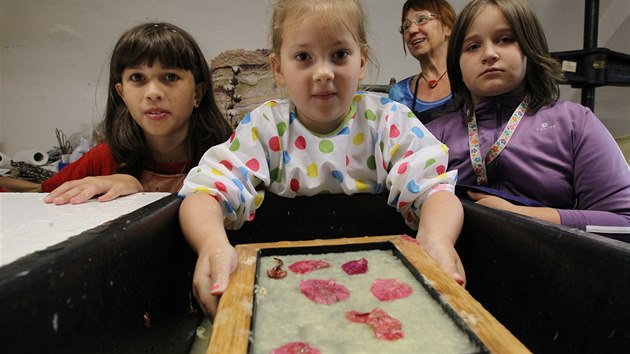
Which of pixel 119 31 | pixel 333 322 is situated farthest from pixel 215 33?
pixel 333 322

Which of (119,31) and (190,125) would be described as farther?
(119,31)

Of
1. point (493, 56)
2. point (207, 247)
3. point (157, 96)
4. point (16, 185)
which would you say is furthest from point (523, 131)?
point (16, 185)

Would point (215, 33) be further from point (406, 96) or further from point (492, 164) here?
point (492, 164)

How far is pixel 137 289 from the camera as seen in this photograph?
0.54 metres

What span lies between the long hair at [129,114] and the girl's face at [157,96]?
3 cm

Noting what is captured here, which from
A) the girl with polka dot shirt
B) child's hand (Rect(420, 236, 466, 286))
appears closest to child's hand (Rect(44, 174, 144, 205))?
the girl with polka dot shirt

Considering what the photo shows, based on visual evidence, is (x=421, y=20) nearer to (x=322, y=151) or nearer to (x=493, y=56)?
(x=493, y=56)

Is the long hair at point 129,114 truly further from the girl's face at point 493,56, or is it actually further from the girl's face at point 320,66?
the girl's face at point 493,56

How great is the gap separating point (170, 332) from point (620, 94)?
3042 millimetres

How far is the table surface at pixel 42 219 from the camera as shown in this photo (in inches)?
16.8

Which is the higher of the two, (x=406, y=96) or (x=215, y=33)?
(x=215, y=33)

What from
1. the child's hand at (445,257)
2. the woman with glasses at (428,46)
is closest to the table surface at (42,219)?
the child's hand at (445,257)

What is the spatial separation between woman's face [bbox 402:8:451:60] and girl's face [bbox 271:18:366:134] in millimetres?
894

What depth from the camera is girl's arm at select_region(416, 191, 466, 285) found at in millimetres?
611
